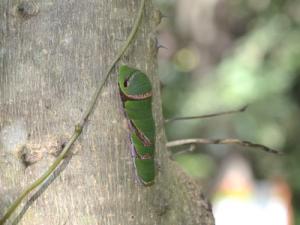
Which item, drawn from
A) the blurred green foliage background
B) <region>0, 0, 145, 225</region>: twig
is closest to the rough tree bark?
<region>0, 0, 145, 225</region>: twig

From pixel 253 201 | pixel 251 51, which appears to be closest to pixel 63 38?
pixel 253 201

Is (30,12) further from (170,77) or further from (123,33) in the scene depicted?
(170,77)

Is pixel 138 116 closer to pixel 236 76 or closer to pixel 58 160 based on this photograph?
pixel 58 160

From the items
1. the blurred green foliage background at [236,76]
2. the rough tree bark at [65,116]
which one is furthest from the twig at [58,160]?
the blurred green foliage background at [236,76]

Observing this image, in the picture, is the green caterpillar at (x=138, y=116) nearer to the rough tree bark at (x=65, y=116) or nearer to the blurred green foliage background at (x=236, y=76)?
the rough tree bark at (x=65, y=116)

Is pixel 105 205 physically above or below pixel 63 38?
below

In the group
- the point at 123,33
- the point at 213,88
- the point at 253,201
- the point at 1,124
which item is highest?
the point at 123,33
